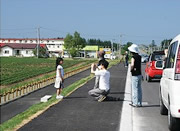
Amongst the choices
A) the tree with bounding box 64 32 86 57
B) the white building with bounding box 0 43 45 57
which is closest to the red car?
A: the tree with bounding box 64 32 86 57

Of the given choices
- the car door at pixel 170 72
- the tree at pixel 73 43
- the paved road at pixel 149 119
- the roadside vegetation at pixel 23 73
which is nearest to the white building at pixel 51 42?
the tree at pixel 73 43

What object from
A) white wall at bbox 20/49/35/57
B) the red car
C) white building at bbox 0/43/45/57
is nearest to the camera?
the red car

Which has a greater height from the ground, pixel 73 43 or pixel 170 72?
pixel 73 43

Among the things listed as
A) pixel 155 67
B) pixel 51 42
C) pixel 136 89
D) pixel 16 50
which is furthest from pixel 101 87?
pixel 51 42

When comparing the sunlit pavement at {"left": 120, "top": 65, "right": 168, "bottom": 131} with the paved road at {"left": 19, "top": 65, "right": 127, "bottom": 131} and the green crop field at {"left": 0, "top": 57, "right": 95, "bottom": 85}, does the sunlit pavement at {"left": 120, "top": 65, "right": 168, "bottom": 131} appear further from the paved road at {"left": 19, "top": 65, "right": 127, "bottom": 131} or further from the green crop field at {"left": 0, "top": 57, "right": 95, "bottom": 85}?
the green crop field at {"left": 0, "top": 57, "right": 95, "bottom": 85}

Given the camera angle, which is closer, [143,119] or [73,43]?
[143,119]

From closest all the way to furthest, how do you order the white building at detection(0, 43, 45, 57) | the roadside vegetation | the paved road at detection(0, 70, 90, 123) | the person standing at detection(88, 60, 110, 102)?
the person standing at detection(88, 60, 110, 102)
the paved road at detection(0, 70, 90, 123)
the roadside vegetation
the white building at detection(0, 43, 45, 57)

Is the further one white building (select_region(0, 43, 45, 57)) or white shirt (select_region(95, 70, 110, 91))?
white building (select_region(0, 43, 45, 57))

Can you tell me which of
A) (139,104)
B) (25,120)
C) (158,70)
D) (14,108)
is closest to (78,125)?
(25,120)

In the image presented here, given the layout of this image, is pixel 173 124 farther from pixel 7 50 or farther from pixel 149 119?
pixel 7 50

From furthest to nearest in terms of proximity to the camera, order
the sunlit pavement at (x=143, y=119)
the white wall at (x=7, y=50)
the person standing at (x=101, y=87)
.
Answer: the white wall at (x=7, y=50) < the person standing at (x=101, y=87) < the sunlit pavement at (x=143, y=119)

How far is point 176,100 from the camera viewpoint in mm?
6609

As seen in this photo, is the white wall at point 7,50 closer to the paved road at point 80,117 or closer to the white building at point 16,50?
the white building at point 16,50

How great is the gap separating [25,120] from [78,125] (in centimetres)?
157
